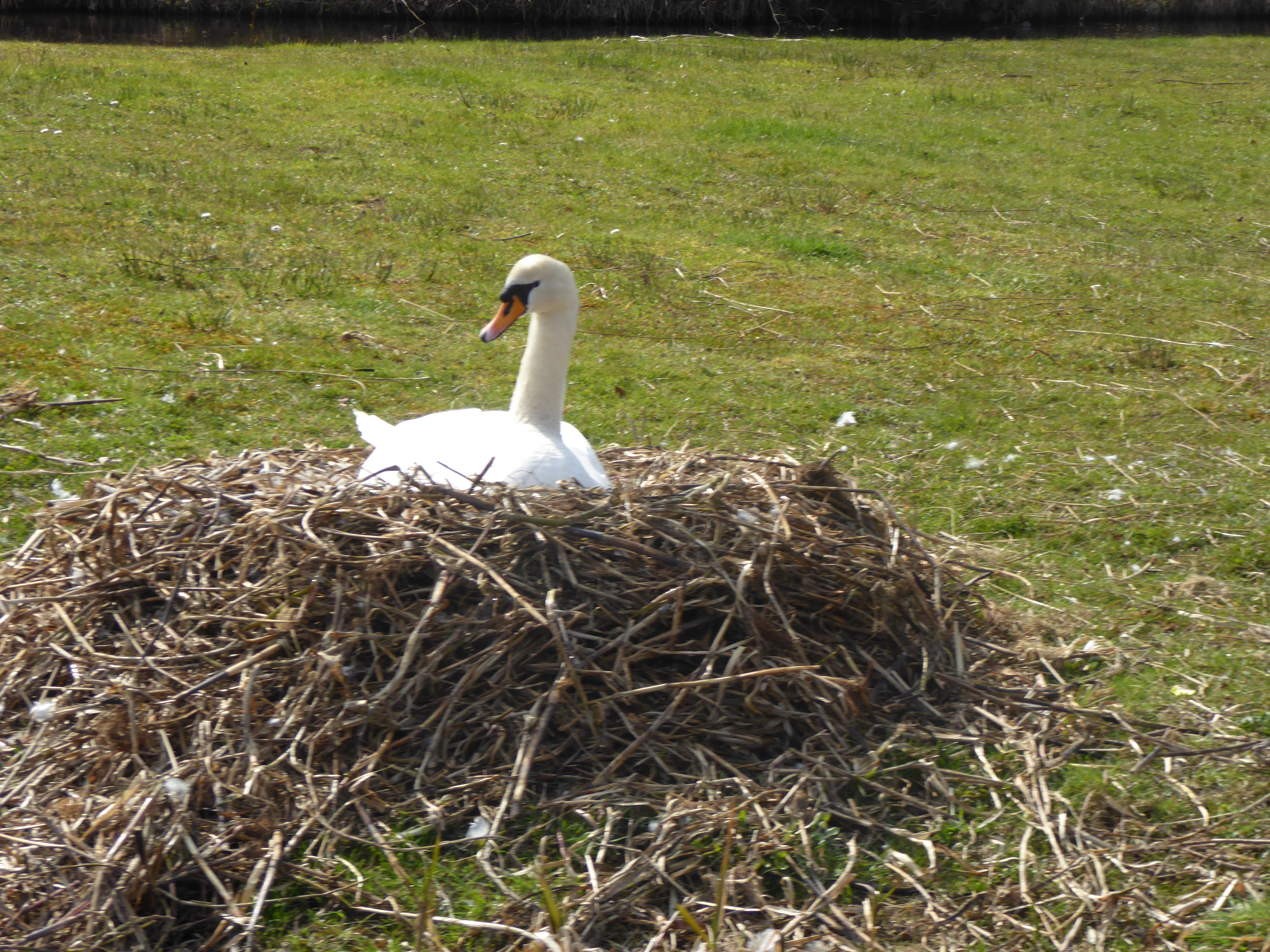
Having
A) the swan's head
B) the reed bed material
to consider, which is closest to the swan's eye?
the swan's head

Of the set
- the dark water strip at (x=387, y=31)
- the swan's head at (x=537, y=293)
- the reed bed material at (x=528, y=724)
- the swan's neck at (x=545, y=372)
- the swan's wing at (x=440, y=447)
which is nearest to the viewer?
the reed bed material at (x=528, y=724)

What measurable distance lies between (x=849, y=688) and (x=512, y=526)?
4.45 feet

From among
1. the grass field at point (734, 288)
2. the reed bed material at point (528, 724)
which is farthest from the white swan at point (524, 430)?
the grass field at point (734, 288)

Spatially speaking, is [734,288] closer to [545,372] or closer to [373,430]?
[373,430]

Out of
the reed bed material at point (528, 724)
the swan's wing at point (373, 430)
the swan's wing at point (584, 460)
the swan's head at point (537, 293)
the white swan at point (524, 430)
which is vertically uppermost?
the swan's head at point (537, 293)

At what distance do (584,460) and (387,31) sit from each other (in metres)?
22.3

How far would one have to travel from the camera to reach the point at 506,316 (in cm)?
532

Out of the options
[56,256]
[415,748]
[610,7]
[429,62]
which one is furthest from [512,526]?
[610,7]

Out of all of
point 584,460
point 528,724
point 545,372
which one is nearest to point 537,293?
point 545,372

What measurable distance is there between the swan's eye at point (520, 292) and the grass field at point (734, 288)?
4.88 ft

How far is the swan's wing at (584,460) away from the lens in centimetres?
472

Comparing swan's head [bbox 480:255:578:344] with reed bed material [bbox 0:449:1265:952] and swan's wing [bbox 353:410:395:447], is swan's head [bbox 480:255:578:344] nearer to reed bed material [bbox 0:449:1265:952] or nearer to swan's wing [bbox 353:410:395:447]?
swan's wing [bbox 353:410:395:447]

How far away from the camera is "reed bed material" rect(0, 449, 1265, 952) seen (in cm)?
336

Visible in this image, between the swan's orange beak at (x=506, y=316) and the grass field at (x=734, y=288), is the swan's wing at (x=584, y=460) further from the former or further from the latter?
the grass field at (x=734, y=288)
